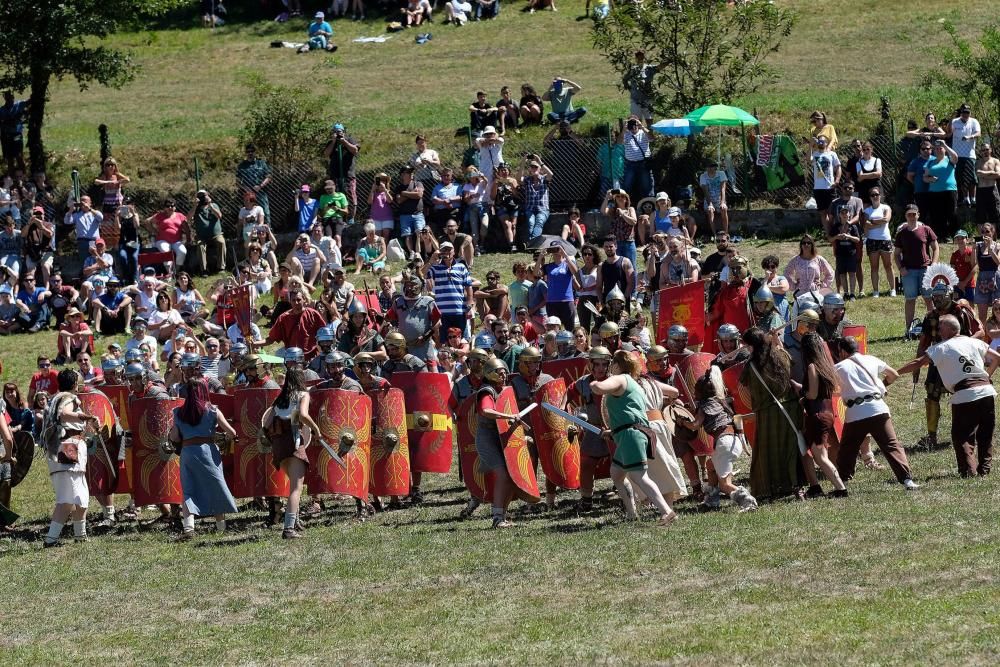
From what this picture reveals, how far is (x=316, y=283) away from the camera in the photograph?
2553 cm

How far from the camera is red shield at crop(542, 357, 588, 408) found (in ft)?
52.6

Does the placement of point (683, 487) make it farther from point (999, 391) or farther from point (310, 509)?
point (999, 391)

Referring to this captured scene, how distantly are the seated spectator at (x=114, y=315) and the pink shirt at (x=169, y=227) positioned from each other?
8.55 ft

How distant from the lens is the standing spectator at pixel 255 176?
28453mm

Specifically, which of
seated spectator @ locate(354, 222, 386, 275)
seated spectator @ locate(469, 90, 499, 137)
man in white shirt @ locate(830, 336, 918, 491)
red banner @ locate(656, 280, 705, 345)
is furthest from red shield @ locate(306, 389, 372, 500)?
seated spectator @ locate(469, 90, 499, 137)

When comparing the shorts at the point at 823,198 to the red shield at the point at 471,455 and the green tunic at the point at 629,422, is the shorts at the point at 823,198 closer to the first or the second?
the red shield at the point at 471,455

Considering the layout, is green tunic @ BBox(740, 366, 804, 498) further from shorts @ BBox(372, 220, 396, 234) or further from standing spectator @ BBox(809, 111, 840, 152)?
shorts @ BBox(372, 220, 396, 234)

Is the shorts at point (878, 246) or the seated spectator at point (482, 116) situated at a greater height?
the seated spectator at point (482, 116)

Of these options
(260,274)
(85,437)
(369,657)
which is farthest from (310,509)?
(260,274)

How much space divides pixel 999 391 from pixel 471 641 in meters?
9.32

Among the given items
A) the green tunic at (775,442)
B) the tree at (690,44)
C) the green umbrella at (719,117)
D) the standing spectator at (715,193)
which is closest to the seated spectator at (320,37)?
the tree at (690,44)

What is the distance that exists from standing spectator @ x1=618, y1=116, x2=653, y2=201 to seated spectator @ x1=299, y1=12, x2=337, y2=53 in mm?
17719

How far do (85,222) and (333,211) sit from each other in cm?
366

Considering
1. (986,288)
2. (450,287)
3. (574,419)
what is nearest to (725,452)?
(574,419)
